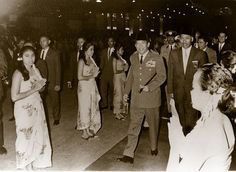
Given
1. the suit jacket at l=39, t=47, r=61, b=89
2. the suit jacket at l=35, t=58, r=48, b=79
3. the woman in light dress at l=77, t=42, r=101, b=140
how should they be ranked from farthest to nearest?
the suit jacket at l=39, t=47, r=61, b=89 < the woman in light dress at l=77, t=42, r=101, b=140 < the suit jacket at l=35, t=58, r=48, b=79

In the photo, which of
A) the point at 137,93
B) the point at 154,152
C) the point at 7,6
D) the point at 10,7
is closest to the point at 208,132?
the point at 137,93

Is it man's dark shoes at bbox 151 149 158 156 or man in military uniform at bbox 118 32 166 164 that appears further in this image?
man's dark shoes at bbox 151 149 158 156

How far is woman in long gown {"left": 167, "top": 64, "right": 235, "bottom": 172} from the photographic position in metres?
2.38

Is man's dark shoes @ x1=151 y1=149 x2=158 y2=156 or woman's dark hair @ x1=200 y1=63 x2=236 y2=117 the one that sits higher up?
woman's dark hair @ x1=200 y1=63 x2=236 y2=117

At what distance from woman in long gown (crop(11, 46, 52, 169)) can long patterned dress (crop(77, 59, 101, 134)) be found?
5.92ft

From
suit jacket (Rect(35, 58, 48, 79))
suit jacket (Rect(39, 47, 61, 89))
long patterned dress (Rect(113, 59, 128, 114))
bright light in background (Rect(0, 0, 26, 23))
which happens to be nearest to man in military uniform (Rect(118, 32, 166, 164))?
suit jacket (Rect(35, 58, 48, 79))

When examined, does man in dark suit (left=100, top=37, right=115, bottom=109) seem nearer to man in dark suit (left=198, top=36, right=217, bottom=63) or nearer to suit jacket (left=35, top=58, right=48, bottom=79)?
man in dark suit (left=198, top=36, right=217, bottom=63)

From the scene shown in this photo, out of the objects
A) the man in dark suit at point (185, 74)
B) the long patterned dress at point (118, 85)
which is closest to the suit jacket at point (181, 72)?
the man in dark suit at point (185, 74)

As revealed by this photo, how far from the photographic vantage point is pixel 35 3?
58.8 ft

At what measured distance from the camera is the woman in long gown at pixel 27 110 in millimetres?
5242

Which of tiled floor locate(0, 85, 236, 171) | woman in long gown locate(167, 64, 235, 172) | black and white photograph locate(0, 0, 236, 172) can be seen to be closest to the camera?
woman in long gown locate(167, 64, 235, 172)

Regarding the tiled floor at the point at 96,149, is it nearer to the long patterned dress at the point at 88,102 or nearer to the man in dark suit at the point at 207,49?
the long patterned dress at the point at 88,102

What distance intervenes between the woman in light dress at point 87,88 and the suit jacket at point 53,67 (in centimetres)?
114

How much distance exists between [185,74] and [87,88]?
1779 mm
